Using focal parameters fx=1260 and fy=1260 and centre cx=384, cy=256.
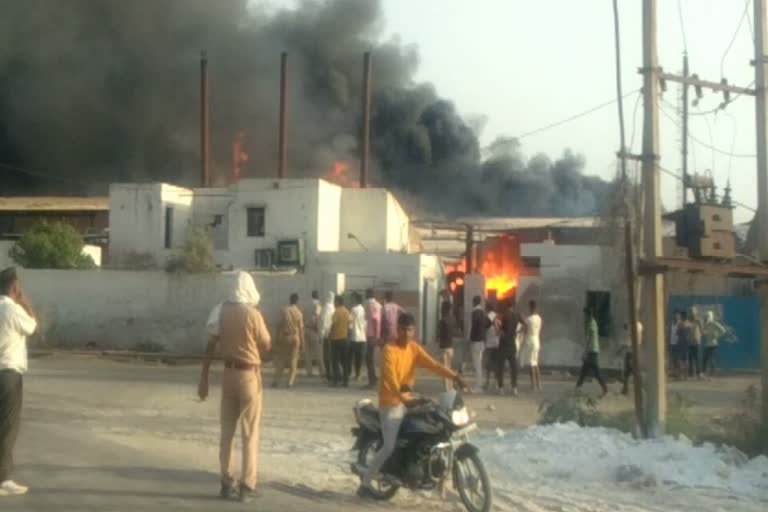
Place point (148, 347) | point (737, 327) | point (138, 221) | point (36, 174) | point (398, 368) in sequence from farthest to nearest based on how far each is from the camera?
1. point (36, 174)
2. point (138, 221)
3. point (148, 347)
4. point (737, 327)
5. point (398, 368)

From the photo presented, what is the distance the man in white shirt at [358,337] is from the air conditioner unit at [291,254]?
1714 cm

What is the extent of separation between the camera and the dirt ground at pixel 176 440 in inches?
378

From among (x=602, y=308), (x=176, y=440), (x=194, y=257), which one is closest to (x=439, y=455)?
(x=176, y=440)

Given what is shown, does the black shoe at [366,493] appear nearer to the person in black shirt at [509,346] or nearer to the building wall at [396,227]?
the person in black shirt at [509,346]

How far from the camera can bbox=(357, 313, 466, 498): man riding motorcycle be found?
962 centimetres

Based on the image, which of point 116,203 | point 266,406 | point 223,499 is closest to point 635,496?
point 223,499

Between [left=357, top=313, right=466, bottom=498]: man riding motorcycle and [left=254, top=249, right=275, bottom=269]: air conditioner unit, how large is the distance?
29222mm

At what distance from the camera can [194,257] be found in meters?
34.1

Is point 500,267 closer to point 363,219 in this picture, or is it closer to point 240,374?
point 363,219

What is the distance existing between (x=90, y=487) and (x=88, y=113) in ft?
191

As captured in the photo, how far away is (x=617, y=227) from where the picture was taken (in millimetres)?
34031

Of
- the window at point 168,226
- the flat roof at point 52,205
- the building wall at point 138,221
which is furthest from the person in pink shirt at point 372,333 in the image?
the flat roof at point 52,205

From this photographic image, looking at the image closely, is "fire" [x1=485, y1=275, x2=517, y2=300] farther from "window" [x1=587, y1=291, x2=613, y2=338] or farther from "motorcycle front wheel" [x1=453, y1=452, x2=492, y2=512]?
"motorcycle front wheel" [x1=453, y1=452, x2=492, y2=512]

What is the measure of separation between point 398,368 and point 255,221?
101 feet
